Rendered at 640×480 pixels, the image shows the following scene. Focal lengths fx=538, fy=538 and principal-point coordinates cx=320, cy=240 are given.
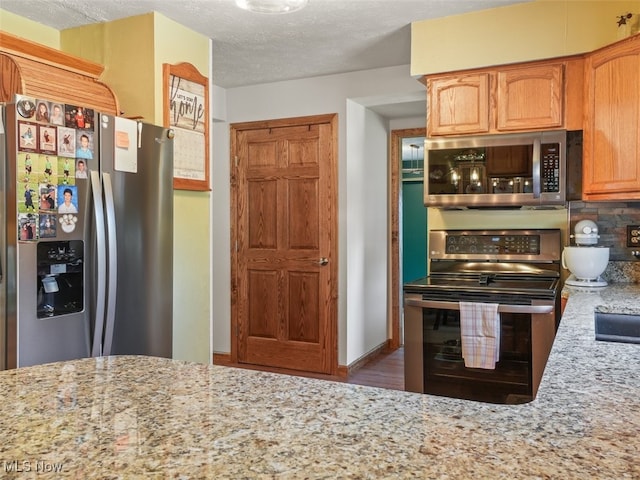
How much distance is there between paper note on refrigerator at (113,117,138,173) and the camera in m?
2.37

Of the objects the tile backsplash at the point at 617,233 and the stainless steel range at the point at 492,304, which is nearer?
the stainless steel range at the point at 492,304

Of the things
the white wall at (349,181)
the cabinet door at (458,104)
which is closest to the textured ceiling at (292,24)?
the white wall at (349,181)

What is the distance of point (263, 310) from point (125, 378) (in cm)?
333

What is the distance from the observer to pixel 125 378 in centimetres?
110

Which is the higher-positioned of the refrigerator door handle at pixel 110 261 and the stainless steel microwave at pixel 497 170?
the stainless steel microwave at pixel 497 170

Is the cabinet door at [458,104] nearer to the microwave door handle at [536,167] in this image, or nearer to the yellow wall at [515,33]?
the yellow wall at [515,33]

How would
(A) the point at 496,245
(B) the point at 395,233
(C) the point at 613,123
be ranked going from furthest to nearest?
1. (B) the point at 395,233
2. (A) the point at 496,245
3. (C) the point at 613,123

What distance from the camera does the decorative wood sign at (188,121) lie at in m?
2.93

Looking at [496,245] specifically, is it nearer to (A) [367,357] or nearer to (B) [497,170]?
(B) [497,170]

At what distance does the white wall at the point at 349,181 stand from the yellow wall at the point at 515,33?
86 cm

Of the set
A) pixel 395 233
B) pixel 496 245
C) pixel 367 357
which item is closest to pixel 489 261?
pixel 496 245

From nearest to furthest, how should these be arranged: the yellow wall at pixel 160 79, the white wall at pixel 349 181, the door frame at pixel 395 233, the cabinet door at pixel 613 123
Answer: the cabinet door at pixel 613 123
the yellow wall at pixel 160 79
the white wall at pixel 349 181
the door frame at pixel 395 233

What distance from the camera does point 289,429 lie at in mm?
812

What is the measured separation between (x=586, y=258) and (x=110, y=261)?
2.28 metres
